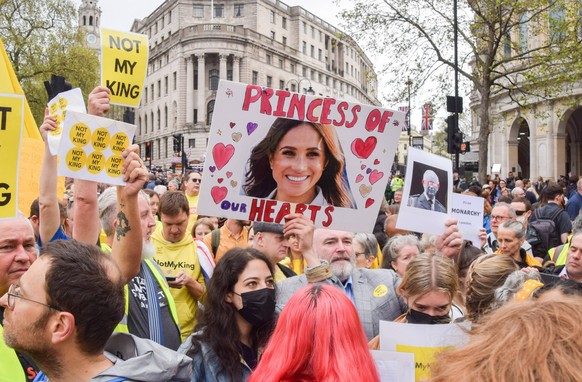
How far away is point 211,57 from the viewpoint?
7569 cm

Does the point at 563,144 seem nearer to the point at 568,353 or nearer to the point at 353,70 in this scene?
the point at 568,353

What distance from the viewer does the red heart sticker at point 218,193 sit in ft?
12.8

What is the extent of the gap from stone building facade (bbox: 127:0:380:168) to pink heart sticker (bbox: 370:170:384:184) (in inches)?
2445

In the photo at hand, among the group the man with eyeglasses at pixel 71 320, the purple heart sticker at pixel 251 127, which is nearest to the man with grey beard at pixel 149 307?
the purple heart sticker at pixel 251 127

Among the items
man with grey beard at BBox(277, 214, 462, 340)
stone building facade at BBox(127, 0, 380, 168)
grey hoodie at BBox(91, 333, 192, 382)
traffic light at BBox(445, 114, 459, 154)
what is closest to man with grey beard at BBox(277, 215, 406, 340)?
man with grey beard at BBox(277, 214, 462, 340)

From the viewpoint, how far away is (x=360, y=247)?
5.61 m

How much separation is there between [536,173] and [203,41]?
4997cm

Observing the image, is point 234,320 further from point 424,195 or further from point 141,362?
point 424,195

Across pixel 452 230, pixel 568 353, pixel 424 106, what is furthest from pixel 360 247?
pixel 424 106

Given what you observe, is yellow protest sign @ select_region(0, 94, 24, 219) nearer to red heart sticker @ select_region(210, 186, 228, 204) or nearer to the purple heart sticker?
red heart sticker @ select_region(210, 186, 228, 204)

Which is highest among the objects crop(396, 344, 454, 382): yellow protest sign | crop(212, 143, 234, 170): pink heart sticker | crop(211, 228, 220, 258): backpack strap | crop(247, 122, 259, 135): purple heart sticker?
crop(247, 122, 259, 135): purple heart sticker

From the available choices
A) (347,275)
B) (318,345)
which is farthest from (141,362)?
(347,275)

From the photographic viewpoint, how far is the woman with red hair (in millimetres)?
2398

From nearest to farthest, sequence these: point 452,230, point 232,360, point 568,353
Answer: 1. point 568,353
2. point 232,360
3. point 452,230
